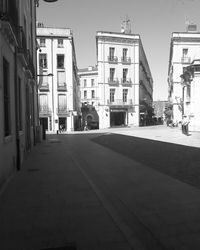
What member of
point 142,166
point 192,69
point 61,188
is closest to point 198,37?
point 192,69

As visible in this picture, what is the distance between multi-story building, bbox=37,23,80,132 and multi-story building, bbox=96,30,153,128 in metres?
5.83

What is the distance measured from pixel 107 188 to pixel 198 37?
4852cm

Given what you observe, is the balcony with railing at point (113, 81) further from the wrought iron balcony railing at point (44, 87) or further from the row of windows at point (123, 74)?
the wrought iron balcony railing at point (44, 87)

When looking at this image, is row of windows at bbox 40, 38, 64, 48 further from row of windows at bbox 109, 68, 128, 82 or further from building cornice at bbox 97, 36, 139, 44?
row of windows at bbox 109, 68, 128, 82

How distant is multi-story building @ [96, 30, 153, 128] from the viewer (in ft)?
160

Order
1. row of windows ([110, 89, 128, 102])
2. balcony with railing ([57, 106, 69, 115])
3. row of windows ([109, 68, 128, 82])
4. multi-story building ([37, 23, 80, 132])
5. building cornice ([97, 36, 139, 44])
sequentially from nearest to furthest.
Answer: multi-story building ([37, 23, 80, 132]) < balcony with railing ([57, 106, 69, 115]) < building cornice ([97, 36, 139, 44]) < row of windows ([110, 89, 128, 102]) < row of windows ([109, 68, 128, 82])

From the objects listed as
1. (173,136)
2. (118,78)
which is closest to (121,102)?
(118,78)

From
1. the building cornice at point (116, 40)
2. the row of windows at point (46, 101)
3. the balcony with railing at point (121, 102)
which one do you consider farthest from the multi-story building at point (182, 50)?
the row of windows at point (46, 101)

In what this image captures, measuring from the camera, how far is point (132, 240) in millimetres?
3861

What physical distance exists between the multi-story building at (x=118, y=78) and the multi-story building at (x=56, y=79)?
5.83m

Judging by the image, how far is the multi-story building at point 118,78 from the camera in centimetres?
4875

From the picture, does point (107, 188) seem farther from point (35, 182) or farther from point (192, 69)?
point (192, 69)

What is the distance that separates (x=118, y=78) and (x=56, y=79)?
1120cm

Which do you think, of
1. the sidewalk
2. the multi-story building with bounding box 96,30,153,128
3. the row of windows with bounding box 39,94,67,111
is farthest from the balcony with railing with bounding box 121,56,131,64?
the sidewalk
